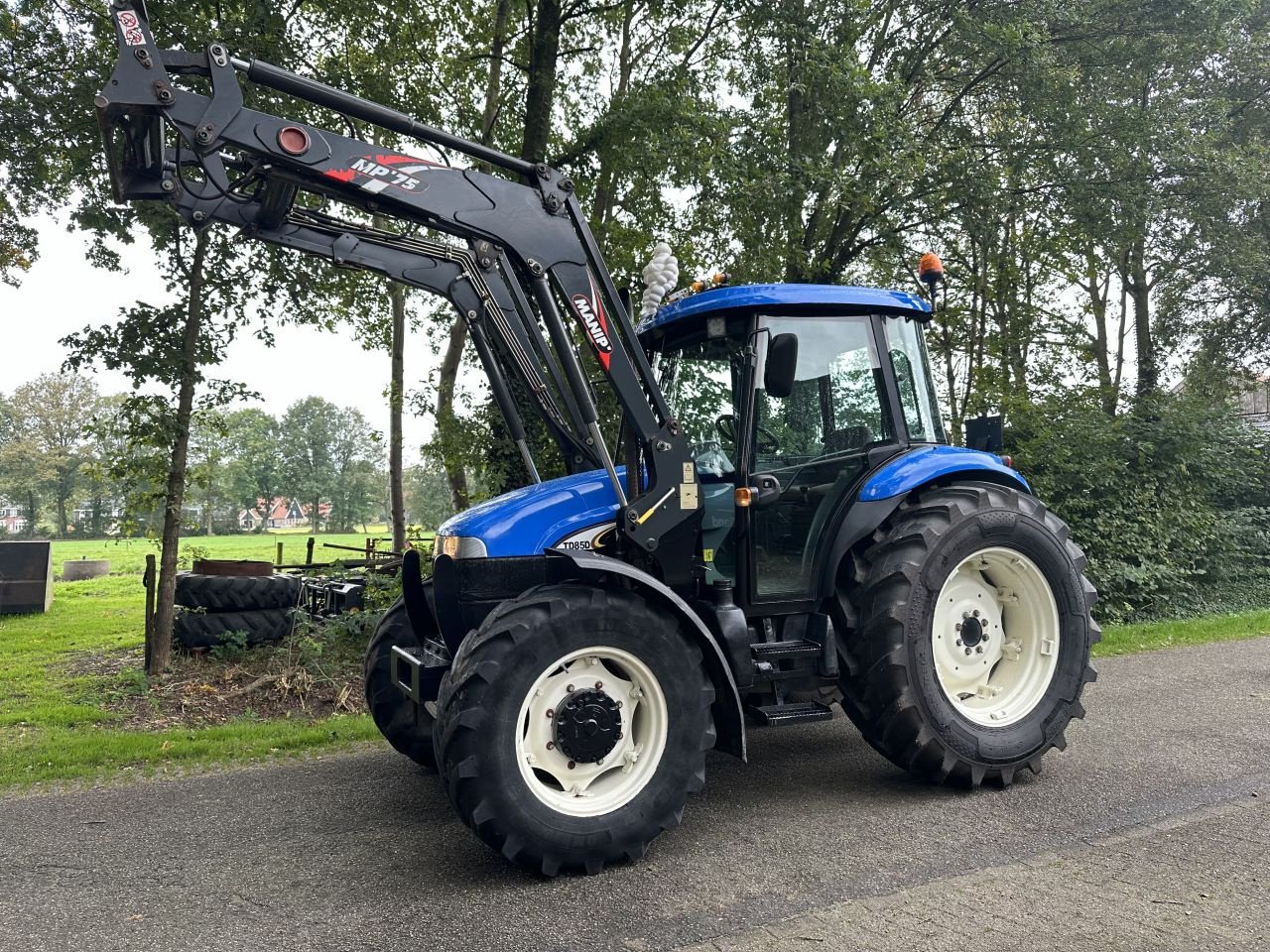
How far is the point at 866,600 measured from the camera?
4.50m

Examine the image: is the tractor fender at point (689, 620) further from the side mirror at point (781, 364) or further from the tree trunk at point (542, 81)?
the tree trunk at point (542, 81)

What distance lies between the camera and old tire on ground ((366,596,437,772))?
4883mm

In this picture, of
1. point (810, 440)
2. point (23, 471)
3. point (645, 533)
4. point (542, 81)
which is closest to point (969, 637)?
point (810, 440)

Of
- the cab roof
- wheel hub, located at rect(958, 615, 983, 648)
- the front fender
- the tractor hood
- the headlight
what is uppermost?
the cab roof

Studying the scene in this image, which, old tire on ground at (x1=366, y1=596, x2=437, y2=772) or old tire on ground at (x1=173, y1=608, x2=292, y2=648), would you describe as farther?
old tire on ground at (x1=173, y1=608, x2=292, y2=648)

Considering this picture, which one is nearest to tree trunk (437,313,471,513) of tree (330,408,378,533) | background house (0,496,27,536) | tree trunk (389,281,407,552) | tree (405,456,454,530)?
tree trunk (389,281,407,552)

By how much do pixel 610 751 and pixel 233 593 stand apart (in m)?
6.47

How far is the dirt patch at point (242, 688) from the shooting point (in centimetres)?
705

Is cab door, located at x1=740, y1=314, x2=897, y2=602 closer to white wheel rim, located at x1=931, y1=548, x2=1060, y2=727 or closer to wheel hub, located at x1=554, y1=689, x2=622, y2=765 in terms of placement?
white wheel rim, located at x1=931, y1=548, x2=1060, y2=727

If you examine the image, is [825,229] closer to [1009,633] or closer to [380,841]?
[1009,633]

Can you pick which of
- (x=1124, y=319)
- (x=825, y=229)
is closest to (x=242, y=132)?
(x=825, y=229)

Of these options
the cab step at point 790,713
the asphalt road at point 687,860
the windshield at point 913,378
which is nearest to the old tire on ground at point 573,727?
the asphalt road at point 687,860

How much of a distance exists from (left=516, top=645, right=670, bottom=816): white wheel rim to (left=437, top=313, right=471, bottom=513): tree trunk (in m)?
3.58

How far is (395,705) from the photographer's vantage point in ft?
16.1
